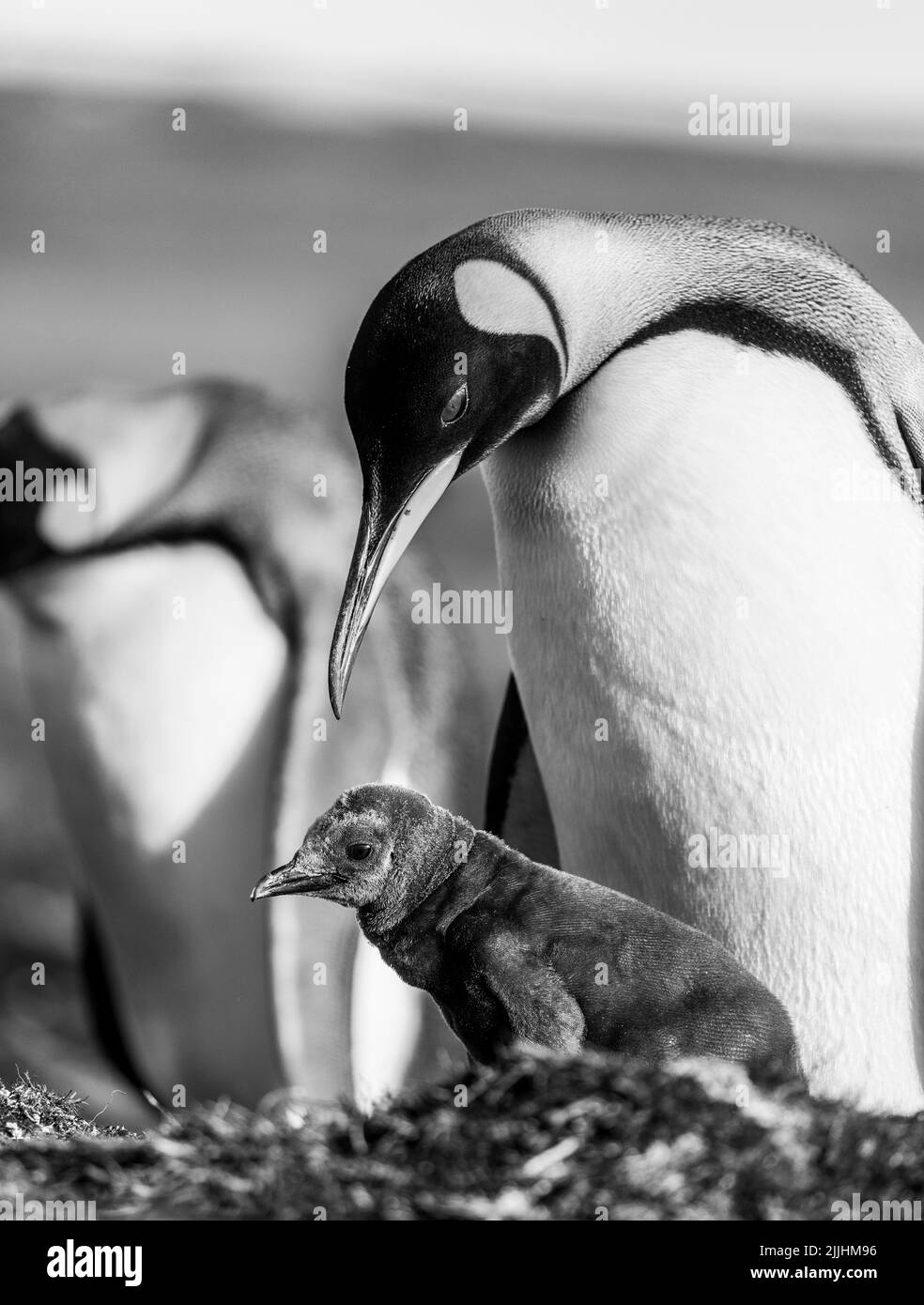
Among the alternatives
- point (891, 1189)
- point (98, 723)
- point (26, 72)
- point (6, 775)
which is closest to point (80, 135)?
point (26, 72)

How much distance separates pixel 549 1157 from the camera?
96 cm

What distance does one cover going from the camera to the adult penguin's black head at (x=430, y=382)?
51.2 inches

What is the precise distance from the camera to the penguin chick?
1190 mm

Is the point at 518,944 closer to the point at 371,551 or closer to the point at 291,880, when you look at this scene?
the point at 291,880

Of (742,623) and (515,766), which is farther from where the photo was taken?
(515,766)

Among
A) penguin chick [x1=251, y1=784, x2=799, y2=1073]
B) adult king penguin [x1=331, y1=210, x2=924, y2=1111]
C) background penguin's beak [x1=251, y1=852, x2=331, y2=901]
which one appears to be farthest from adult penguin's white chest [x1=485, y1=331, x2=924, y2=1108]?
background penguin's beak [x1=251, y1=852, x2=331, y2=901]

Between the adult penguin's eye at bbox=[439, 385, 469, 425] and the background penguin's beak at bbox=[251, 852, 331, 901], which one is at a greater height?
the adult penguin's eye at bbox=[439, 385, 469, 425]

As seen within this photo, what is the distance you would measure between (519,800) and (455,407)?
646 millimetres

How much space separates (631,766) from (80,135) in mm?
8687

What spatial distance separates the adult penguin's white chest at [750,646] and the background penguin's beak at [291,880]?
374mm

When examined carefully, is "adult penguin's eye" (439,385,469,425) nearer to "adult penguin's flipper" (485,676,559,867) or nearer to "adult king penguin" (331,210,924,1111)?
"adult king penguin" (331,210,924,1111)

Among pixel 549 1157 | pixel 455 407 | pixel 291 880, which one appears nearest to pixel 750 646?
pixel 455 407

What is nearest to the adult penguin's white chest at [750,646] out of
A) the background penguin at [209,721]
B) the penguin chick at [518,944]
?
the penguin chick at [518,944]

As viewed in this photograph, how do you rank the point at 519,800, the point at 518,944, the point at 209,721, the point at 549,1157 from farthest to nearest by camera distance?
the point at 209,721
the point at 519,800
the point at 518,944
the point at 549,1157
